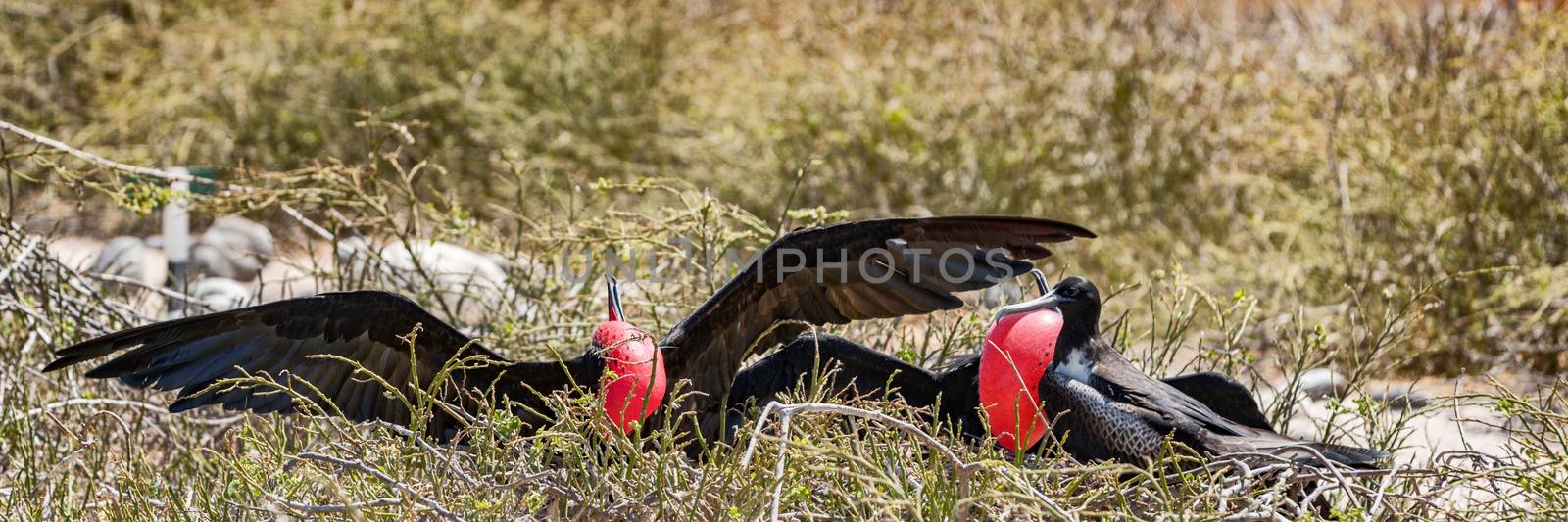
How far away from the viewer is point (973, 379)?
8.11 feet

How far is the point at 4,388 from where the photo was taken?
293 cm

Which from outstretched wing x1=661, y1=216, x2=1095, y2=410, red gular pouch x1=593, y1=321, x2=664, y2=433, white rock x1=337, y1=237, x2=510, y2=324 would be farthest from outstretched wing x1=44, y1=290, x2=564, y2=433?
white rock x1=337, y1=237, x2=510, y2=324

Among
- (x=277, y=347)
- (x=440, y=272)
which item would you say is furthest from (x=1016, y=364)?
(x=440, y=272)

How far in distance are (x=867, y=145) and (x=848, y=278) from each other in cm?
322

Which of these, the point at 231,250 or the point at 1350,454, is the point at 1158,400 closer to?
the point at 1350,454

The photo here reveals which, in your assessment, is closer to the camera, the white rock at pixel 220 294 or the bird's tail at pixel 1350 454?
the bird's tail at pixel 1350 454

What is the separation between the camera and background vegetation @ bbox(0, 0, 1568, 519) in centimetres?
316

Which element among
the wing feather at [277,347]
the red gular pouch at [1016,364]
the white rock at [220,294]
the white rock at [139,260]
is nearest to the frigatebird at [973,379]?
the red gular pouch at [1016,364]

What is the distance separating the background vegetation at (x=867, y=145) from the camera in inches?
124

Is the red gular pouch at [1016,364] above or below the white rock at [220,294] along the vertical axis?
below

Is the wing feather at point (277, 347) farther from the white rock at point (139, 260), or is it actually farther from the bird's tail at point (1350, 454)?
the white rock at point (139, 260)

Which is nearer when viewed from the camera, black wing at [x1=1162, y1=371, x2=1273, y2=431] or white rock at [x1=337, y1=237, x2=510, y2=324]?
black wing at [x1=1162, y1=371, x2=1273, y2=431]

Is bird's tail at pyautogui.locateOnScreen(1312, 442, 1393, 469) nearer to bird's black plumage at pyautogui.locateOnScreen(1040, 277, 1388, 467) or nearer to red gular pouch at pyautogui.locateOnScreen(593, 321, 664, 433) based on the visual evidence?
bird's black plumage at pyautogui.locateOnScreen(1040, 277, 1388, 467)

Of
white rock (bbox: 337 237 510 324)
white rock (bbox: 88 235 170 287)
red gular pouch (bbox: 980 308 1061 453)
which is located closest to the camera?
red gular pouch (bbox: 980 308 1061 453)
